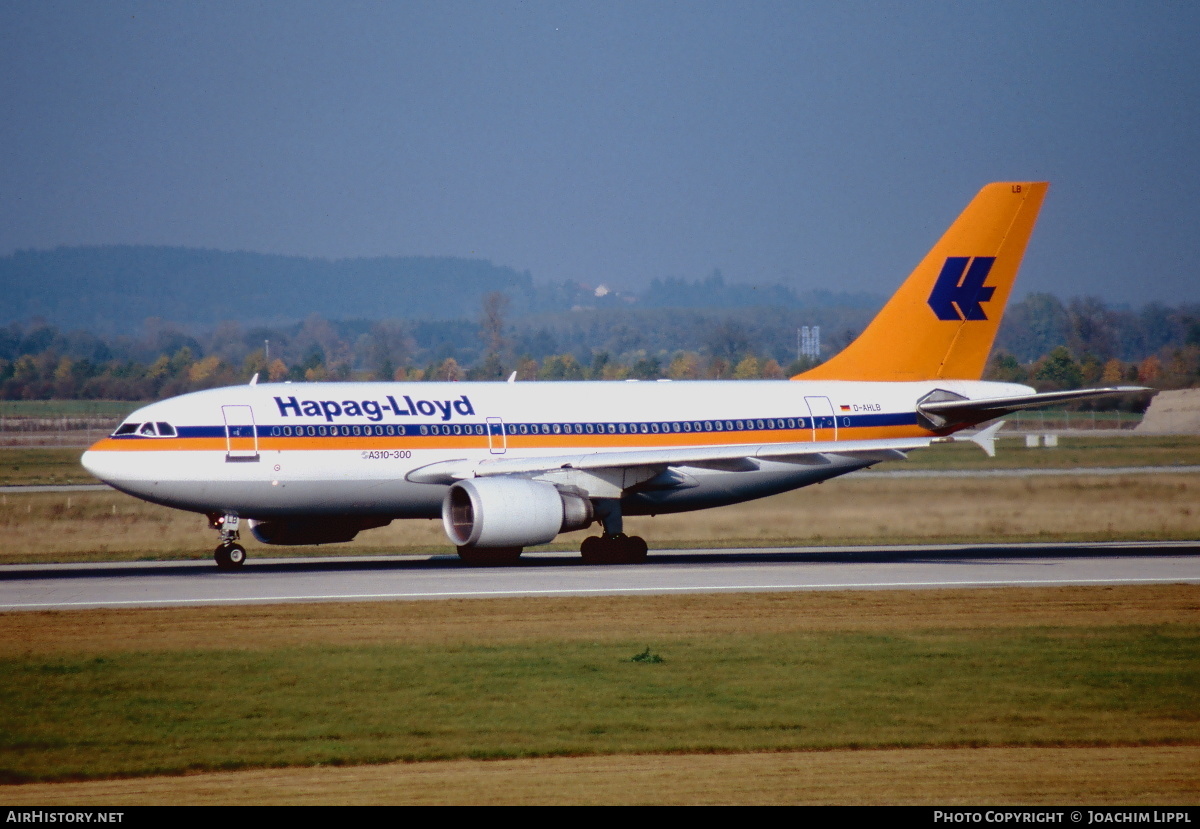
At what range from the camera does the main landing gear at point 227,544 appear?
31000 millimetres

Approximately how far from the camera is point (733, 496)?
112 feet

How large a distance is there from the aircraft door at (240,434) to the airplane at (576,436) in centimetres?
3

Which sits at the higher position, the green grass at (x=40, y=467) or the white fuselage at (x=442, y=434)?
the green grass at (x=40, y=467)

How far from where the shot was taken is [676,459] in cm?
3072

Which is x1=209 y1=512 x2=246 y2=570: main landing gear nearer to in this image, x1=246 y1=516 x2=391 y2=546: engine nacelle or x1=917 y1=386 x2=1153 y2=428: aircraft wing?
x1=246 y1=516 x2=391 y2=546: engine nacelle

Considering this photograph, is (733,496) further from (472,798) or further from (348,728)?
(472,798)

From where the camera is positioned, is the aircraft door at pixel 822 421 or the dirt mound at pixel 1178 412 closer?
the aircraft door at pixel 822 421

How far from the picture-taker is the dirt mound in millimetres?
80500

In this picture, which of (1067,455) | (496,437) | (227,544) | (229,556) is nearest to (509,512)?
(496,437)

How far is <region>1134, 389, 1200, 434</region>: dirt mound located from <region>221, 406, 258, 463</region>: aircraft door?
63.2m

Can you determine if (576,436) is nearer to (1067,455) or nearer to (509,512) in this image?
(509,512)

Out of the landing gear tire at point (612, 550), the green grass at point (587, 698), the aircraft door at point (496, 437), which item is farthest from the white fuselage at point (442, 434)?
the green grass at point (587, 698)

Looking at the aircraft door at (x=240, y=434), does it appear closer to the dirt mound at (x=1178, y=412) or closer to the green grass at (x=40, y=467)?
the green grass at (x=40, y=467)
